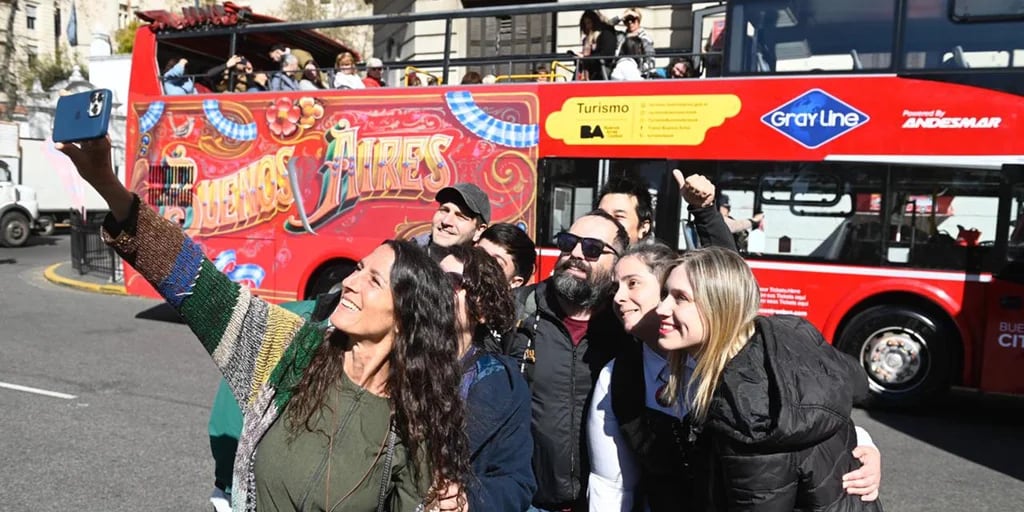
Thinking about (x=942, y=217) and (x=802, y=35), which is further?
(x=802, y=35)

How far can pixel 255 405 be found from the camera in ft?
6.51

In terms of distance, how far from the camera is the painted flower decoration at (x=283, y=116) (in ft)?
31.4

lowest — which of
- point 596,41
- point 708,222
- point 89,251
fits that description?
point 89,251

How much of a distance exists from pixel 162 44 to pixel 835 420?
36.0ft

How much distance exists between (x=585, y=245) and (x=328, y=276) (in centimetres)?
707

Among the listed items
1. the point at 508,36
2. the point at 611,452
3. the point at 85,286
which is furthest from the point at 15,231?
the point at 611,452

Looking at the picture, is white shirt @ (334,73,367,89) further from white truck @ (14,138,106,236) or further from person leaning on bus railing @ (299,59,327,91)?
white truck @ (14,138,106,236)

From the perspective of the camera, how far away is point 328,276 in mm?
9539

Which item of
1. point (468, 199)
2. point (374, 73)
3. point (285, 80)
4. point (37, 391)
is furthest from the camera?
point (374, 73)

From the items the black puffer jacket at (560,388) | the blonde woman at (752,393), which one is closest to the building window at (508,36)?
the black puffer jacket at (560,388)

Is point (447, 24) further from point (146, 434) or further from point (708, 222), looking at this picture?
point (708, 222)

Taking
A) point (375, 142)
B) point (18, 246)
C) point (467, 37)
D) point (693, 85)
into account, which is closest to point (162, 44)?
point (375, 142)

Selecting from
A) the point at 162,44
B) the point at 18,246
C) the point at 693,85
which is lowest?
the point at 18,246

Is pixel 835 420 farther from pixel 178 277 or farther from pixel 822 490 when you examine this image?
pixel 178 277
